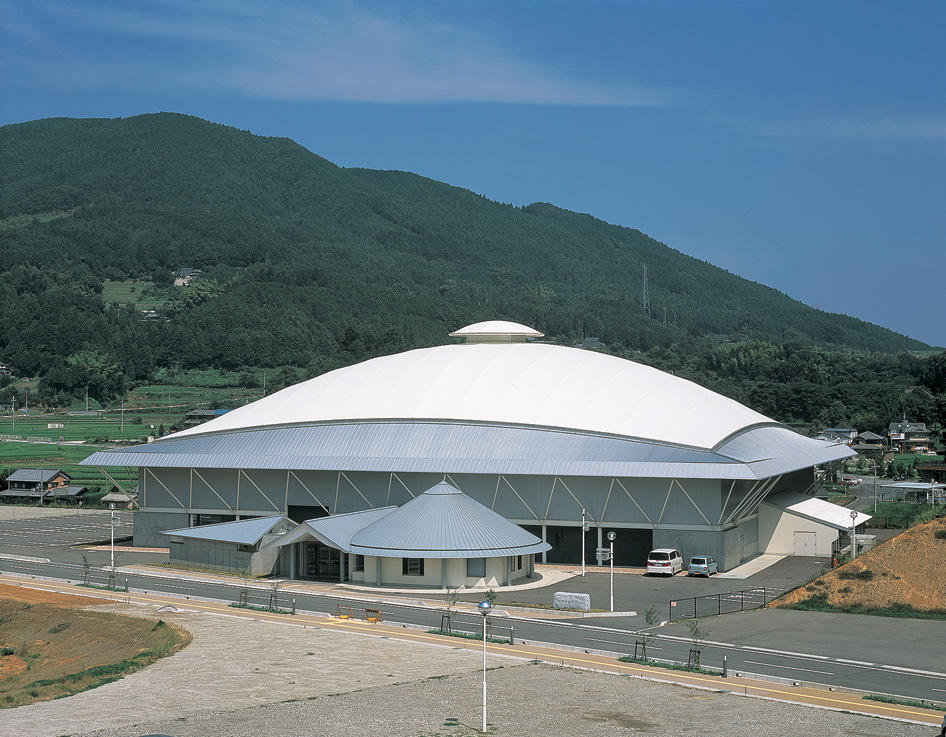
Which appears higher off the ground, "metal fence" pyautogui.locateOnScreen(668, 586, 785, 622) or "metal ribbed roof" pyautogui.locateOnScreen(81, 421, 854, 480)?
"metal ribbed roof" pyautogui.locateOnScreen(81, 421, 854, 480)

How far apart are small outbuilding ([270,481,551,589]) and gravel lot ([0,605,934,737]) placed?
1471 centimetres

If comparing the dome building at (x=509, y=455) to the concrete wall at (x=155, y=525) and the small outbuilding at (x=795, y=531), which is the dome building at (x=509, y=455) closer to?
the concrete wall at (x=155, y=525)

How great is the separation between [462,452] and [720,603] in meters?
19.6

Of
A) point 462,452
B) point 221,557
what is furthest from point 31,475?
point 462,452

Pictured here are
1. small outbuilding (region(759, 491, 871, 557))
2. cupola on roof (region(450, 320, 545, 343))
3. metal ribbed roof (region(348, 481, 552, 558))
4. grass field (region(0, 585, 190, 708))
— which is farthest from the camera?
cupola on roof (region(450, 320, 545, 343))

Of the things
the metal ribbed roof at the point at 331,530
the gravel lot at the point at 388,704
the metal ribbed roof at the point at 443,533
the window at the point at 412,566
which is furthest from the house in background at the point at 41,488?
the gravel lot at the point at 388,704

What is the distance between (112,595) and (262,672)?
714 inches

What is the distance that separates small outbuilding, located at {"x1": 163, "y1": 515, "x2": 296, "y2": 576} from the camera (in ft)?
187

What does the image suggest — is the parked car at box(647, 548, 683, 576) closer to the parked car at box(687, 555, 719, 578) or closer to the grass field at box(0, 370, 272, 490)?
the parked car at box(687, 555, 719, 578)

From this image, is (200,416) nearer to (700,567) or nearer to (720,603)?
(700,567)

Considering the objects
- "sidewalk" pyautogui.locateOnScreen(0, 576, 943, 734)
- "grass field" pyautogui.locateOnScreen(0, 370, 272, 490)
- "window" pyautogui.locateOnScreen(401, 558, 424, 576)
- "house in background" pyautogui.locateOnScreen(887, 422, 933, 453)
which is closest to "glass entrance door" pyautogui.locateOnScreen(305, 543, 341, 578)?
"window" pyautogui.locateOnScreen(401, 558, 424, 576)

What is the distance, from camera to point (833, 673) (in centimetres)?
3381

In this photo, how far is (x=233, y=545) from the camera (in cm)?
5775

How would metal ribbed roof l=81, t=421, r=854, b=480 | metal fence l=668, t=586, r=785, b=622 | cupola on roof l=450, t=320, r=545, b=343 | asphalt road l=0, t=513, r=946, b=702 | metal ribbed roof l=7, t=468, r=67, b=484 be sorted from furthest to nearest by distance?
metal ribbed roof l=7, t=468, r=67, b=484 → cupola on roof l=450, t=320, r=545, b=343 → metal ribbed roof l=81, t=421, r=854, b=480 → metal fence l=668, t=586, r=785, b=622 → asphalt road l=0, t=513, r=946, b=702
